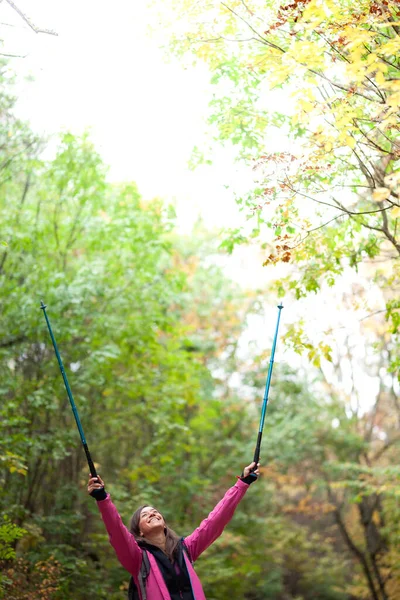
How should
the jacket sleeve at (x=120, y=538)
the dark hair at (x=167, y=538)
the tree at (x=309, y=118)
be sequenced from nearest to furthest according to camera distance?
the jacket sleeve at (x=120, y=538), the dark hair at (x=167, y=538), the tree at (x=309, y=118)

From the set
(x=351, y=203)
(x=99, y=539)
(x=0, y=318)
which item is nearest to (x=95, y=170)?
(x=0, y=318)

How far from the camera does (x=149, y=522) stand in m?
3.44

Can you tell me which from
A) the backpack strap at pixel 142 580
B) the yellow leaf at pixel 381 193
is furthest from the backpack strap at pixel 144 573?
the yellow leaf at pixel 381 193

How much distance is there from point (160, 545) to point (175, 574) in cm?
19

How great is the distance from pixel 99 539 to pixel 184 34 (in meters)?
6.18

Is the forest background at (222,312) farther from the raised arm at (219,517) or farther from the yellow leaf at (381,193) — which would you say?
the raised arm at (219,517)

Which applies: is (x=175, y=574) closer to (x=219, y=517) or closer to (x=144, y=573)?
(x=144, y=573)

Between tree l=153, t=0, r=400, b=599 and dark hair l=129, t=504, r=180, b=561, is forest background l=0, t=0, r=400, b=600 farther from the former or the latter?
dark hair l=129, t=504, r=180, b=561

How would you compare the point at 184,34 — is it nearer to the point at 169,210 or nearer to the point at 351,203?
the point at 351,203

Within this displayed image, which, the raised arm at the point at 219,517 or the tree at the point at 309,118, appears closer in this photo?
the raised arm at the point at 219,517

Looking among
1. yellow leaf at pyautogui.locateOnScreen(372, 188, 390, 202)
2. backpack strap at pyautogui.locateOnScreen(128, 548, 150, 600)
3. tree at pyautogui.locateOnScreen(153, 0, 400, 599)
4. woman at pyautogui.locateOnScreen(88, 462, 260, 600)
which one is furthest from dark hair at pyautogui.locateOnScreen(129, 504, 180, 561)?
yellow leaf at pyautogui.locateOnScreen(372, 188, 390, 202)

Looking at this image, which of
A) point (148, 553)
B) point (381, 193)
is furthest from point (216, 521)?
point (381, 193)

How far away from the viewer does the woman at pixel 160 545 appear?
3119mm

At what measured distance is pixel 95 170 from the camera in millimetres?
7527
